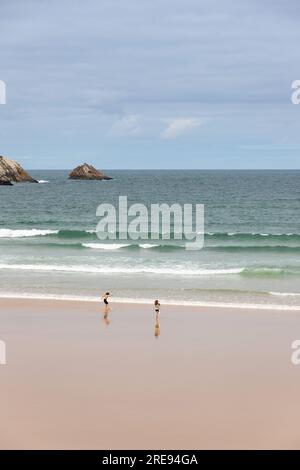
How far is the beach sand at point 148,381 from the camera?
43.5 ft

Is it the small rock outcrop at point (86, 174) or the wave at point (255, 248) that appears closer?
the wave at point (255, 248)

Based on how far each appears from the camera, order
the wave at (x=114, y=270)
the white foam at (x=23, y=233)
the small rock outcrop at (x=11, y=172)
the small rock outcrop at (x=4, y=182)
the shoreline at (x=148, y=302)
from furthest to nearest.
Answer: the small rock outcrop at (x=11, y=172) → the small rock outcrop at (x=4, y=182) → the white foam at (x=23, y=233) → the wave at (x=114, y=270) → the shoreline at (x=148, y=302)

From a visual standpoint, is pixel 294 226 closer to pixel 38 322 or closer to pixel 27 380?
pixel 38 322

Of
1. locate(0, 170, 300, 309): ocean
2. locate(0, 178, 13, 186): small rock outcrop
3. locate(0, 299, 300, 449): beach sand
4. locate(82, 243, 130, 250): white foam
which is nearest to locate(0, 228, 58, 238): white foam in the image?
locate(0, 170, 300, 309): ocean

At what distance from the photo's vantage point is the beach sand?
43.5ft

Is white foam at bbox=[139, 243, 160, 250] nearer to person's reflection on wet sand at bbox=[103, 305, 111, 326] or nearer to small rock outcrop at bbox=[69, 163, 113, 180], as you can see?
person's reflection on wet sand at bbox=[103, 305, 111, 326]

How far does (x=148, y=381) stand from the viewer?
1636cm

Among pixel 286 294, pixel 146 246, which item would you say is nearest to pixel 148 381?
pixel 286 294

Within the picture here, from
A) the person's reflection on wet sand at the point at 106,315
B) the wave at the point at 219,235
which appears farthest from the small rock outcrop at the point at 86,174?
the person's reflection on wet sand at the point at 106,315

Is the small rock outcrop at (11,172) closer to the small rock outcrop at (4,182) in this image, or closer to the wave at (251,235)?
the small rock outcrop at (4,182)

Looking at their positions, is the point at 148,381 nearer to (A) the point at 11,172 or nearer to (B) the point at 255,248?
(B) the point at 255,248

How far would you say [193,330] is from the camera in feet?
70.9
